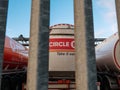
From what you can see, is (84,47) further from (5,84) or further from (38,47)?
(5,84)

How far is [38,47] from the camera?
29.3 ft

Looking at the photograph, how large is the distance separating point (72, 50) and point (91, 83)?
3472 millimetres

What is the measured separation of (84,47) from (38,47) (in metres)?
1.64

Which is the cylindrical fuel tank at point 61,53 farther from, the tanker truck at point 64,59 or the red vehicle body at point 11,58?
the red vehicle body at point 11,58

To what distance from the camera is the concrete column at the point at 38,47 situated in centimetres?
877

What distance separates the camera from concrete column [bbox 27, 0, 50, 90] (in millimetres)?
8766

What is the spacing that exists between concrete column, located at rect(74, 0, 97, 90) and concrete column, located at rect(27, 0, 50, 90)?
1.10 m

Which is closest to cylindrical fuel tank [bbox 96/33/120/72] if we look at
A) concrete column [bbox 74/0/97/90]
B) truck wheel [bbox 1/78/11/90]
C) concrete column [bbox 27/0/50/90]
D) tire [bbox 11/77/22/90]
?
concrete column [bbox 74/0/97/90]

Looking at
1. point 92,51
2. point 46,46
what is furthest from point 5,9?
point 92,51

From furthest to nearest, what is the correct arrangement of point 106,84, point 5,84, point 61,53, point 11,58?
point 106,84, point 5,84, point 11,58, point 61,53

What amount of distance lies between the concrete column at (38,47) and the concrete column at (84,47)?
1102 mm

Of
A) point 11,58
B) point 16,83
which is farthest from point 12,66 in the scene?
point 16,83

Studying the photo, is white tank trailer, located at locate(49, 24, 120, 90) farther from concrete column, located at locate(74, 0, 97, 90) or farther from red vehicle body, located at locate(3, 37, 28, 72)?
concrete column, located at locate(74, 0, 97, 90)

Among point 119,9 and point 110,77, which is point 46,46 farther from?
point 110,77
